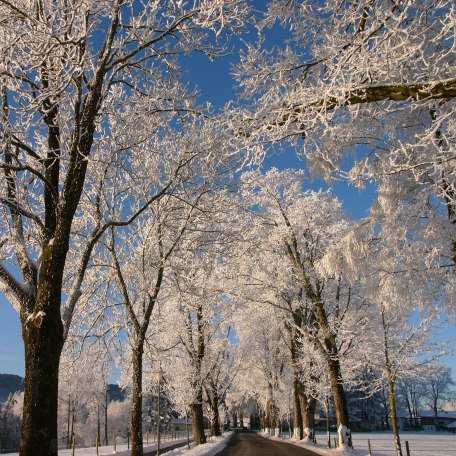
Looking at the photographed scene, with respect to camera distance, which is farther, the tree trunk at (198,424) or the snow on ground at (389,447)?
the tree trunk at (198,424)

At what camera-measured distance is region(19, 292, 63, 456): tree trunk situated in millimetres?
4766

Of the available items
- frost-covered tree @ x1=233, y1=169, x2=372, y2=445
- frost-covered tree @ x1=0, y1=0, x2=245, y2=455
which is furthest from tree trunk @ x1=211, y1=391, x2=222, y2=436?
frost-covered tree @ x1=0, y1=0, x2=245, y2=455

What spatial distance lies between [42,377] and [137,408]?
7.17 m

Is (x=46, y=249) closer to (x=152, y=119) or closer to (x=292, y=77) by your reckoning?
(x=152, y=119)

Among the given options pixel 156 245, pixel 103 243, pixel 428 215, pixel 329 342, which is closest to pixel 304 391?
pixel 329 342

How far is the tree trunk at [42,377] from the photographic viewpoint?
15.6 feet

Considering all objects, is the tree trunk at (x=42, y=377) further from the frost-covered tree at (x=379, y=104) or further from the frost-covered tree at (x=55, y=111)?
the frost-covered tree at (x=379, y=104)

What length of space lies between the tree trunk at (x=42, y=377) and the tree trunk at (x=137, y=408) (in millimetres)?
6654

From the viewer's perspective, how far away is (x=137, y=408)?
11.4 m

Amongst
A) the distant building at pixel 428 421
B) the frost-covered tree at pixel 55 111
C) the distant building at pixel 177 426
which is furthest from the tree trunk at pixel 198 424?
the distant building at pixel 428 421

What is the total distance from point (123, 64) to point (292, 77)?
8.98ft

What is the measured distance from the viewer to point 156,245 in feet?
43.1

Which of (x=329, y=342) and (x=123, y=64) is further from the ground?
(x=123, y=64)

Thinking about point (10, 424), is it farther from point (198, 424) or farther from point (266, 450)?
point (266, 450)
